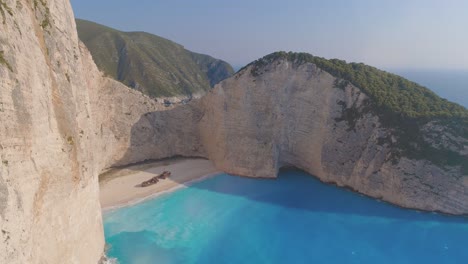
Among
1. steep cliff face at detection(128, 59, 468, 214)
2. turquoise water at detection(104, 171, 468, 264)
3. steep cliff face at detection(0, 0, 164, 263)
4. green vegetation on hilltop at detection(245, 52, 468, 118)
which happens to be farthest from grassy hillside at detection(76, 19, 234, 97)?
steep cliff face at detection(0, 0, 164, 263)

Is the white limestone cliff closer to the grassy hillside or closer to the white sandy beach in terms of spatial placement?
the white sandy beach

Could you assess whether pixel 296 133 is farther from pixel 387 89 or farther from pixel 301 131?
pixel 387 89

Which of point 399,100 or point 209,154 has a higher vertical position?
point 399,100

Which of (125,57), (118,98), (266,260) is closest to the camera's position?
(266,260)

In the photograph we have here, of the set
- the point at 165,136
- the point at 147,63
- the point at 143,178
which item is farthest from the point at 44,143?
the point at 147,63

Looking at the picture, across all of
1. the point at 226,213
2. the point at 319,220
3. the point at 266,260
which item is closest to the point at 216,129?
the point at 226,213

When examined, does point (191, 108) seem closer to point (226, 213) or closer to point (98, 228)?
point (226, 213)
